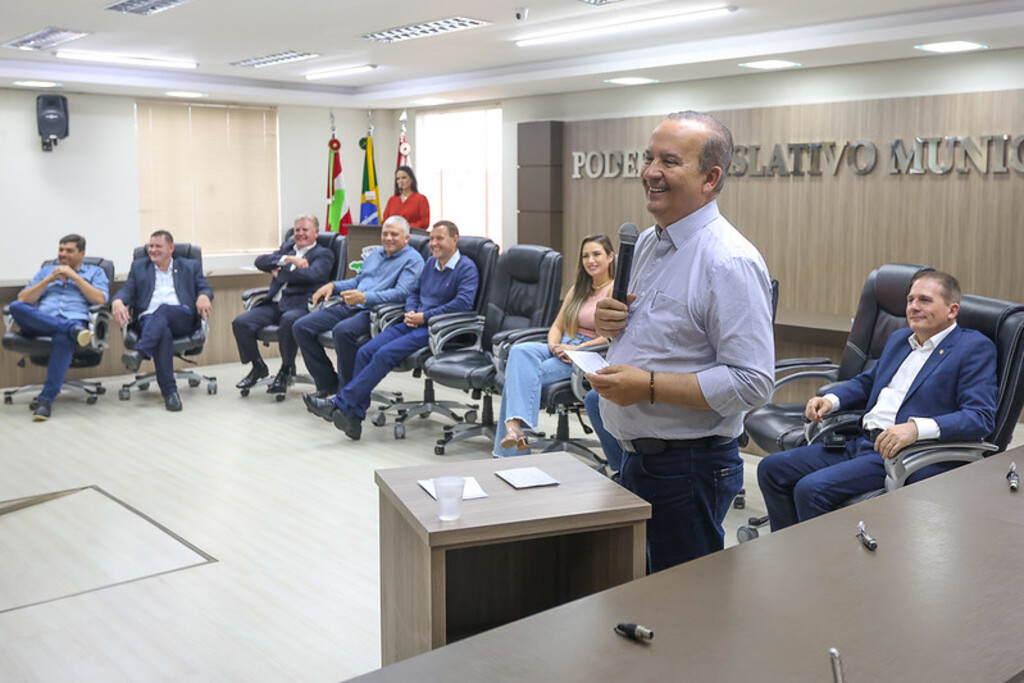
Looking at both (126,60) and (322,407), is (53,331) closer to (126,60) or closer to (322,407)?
(322,407)

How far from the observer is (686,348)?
223cm

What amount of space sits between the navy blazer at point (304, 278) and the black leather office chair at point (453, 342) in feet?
4.10

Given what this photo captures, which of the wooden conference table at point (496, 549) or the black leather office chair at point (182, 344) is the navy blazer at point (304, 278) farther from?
the wooden conference table at point (496, 549)

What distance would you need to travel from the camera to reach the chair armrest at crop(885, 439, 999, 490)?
3387 millimetres

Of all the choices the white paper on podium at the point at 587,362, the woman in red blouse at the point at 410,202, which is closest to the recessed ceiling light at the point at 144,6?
the woman in red blouse at the point at 410,202

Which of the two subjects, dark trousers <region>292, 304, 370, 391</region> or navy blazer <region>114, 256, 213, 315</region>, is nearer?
dark trousers <region>292, 304, 370, 391</region>

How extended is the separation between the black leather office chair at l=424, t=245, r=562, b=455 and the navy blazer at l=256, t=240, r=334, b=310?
1747mm

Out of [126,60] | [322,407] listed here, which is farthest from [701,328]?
[126,60]

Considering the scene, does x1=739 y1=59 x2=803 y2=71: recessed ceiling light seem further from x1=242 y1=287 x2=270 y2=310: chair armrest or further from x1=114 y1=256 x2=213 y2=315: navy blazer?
x1=114 y1=256 x2=213 y2=315: navy blazer

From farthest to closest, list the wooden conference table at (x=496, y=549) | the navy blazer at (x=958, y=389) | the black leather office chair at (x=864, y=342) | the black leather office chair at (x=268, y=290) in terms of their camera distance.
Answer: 1. the black leather office chair at (x=268, y=290)
2. the black leather office chair at (x=864, y=342)
3. the navy blazer at (x=958, y=389)
4. the wooden conference table at (x=496, y=549)

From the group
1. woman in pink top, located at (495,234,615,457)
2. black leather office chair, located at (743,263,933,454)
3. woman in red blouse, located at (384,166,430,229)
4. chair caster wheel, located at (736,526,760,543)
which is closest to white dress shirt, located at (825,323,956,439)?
black leather office chair, located at (743,263,933,454)

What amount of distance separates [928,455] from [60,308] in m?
5.85

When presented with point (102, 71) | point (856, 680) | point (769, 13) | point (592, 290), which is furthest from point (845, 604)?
point (102, 71)

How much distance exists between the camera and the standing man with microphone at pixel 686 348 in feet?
7.04
